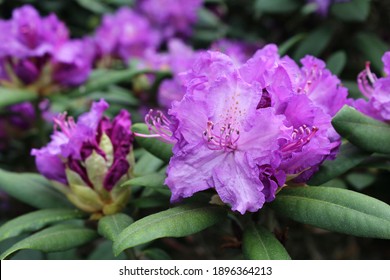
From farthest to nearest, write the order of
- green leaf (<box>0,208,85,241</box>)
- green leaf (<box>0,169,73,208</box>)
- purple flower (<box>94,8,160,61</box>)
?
purple flower (<box>94,8,160,61</box>) < green leaf (<box>0,169,73,208</box>) < green leaf (<box>0,208,85,241</box>)

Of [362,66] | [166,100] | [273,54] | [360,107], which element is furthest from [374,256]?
[273,54]

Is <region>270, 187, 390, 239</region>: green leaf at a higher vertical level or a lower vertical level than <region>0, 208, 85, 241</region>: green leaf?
lower

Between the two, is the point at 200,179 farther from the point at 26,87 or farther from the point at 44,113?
the point at 44,113

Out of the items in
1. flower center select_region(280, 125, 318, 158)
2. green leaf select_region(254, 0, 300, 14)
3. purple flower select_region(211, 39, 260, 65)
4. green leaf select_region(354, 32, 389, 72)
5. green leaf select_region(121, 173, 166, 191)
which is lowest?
flower center select_region(280, 125, 318, 158)

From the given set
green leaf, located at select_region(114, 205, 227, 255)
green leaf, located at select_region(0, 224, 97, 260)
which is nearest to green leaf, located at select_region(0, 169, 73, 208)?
green leaf, located at select_region(0, 224, 97, 260)

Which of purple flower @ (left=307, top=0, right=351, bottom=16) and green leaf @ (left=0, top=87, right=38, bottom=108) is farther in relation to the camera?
purple flower @ (left=307, top=0, right=351, bottom=16)

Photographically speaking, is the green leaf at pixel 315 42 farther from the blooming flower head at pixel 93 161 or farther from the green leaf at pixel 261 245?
the green leaf at pixel 261 245

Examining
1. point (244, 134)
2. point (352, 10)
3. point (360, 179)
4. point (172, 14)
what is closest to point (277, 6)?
point (352, 10)

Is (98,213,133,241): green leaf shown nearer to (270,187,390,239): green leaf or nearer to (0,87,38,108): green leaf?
(270,187,390,239): green leaf
